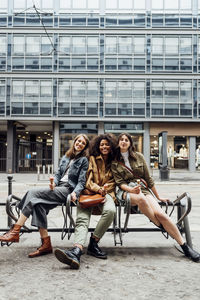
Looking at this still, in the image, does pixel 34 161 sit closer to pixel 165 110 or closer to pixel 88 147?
pixel 165 110

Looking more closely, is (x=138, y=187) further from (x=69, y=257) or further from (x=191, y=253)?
(x=69, y=257)

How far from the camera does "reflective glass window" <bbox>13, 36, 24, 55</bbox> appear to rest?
2503cm

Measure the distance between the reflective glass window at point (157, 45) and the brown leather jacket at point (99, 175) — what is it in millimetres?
23334

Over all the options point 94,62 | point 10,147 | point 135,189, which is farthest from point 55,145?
point 135,189

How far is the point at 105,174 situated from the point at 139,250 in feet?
4.20

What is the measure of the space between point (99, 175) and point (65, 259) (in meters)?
1.37

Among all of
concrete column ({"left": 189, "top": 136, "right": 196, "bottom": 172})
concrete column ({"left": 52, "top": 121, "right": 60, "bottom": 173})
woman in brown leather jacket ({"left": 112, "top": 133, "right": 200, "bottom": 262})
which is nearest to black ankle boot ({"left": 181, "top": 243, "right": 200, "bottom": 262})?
woman in brown leather jacket ({"left": 112, "top": 133, "right": 200, "bottom": 262})

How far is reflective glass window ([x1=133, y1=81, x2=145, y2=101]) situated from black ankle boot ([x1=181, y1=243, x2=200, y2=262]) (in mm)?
22329

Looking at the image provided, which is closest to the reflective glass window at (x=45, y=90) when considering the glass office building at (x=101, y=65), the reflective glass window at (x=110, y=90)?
the glass office building at (x=101, y=65)

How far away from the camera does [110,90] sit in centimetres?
2503

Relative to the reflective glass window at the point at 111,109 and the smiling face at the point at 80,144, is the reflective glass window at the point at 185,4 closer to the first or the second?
the reflective glass window at the point at 111,109

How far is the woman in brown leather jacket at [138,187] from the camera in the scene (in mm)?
3721

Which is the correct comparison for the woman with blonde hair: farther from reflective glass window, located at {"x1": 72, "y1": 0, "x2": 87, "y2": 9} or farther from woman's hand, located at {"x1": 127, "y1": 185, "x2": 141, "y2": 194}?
reflective glass window, located at {"x1": 72, "y1": 0, "x2": 87, "y2": 9}

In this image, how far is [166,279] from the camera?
121 inches
